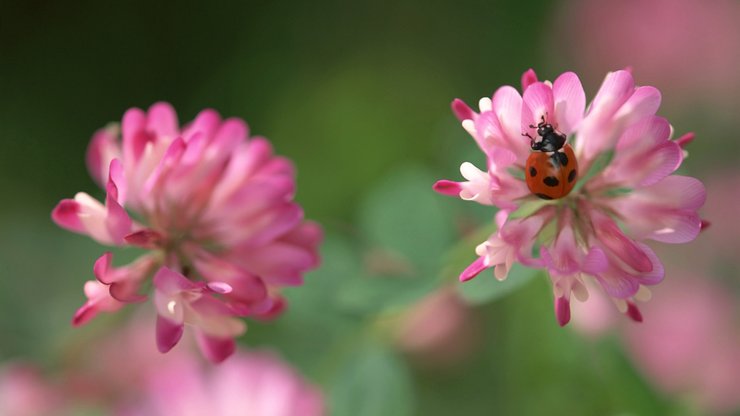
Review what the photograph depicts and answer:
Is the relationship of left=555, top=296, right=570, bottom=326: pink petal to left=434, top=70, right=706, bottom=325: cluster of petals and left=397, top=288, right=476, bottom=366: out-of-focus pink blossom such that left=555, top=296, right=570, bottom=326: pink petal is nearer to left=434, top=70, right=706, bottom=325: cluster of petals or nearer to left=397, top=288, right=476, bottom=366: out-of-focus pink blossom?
left=434, top=70, right=706, bottom=325: cluster of petals

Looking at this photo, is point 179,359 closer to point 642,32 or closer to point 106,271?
point 106,271

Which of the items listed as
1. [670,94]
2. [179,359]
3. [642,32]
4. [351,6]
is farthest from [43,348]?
[351,6]

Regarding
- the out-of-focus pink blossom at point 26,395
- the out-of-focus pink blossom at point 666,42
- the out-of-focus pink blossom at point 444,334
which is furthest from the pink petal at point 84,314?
the out-of-focus pink blossom at point 666,42

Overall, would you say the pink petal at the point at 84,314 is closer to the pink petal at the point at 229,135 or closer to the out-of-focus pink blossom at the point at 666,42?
the pink petal at the point at 229,135

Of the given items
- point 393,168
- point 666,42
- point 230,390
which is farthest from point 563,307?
point 666,42

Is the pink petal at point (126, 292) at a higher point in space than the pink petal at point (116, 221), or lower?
lower

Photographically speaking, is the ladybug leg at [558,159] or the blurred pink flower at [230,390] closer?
the ladybug leg at [558,159]
